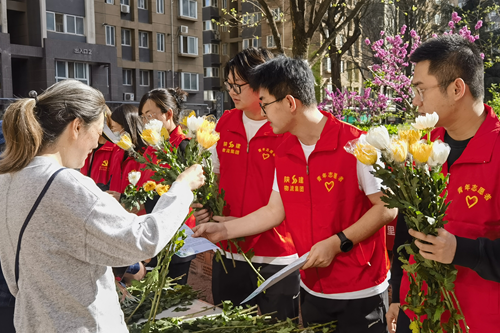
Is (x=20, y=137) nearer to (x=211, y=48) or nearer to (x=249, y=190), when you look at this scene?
(x=249, y=190)

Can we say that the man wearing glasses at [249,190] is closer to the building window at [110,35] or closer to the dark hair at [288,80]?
the dark hair at [288,80]

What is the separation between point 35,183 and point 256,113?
5.30 ft

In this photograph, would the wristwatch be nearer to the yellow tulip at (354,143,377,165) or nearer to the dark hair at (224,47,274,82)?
the yellow tulip at (354,143,377,165)

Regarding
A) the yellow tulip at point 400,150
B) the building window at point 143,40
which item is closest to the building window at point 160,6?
the building window at point 143,40

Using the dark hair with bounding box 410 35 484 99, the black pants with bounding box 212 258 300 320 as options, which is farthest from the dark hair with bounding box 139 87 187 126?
the dark hair with bounding box 410 35 484 99

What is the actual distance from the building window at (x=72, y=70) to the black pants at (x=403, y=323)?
84.1 ft

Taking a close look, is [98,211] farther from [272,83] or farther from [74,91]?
[272,83]

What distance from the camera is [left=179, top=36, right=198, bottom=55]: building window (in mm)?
33938

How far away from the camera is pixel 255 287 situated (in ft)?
9.52

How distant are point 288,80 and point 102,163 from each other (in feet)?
9.62

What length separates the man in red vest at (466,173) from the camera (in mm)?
1655

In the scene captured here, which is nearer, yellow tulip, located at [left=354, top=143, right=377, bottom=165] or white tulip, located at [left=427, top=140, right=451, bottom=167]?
white tulip, located at [left=427, top=140, right=451, bottom=167]

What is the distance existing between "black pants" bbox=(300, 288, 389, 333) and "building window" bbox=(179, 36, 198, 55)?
108 ft

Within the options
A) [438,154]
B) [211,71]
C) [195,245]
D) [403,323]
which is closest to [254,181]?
[195,245]
